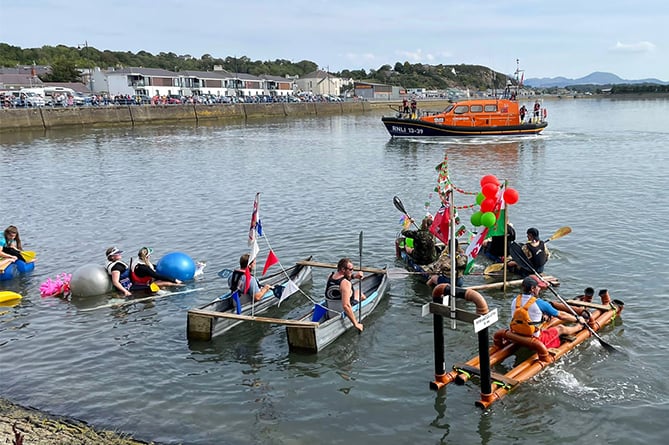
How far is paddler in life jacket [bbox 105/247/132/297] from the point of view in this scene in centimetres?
1380

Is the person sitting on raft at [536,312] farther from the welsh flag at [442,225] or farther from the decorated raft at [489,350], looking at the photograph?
the welsh flag at [442,225]

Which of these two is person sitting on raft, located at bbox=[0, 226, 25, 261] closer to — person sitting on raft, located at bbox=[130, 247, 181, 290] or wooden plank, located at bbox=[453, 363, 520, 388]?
person sitting on raft, located at bbox=[130, 247, 181, 290]

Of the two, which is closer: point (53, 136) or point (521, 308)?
point (521, 308)

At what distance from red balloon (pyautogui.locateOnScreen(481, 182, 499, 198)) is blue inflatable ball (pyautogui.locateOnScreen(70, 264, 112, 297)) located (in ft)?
29.6

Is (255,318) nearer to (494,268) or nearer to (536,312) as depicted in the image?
(536,312)

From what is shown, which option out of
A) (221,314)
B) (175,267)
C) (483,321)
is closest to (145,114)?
(175,267)

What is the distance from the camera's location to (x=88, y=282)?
1369 cm

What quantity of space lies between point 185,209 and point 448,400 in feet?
53.7

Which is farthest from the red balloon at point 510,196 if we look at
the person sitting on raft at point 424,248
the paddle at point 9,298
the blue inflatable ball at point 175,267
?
the paddle at point 9,298

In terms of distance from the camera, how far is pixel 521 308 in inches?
379

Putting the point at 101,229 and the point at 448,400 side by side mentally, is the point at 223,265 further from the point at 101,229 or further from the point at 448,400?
the point at 448,400

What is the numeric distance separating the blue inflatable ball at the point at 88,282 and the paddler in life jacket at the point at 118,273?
220 mm

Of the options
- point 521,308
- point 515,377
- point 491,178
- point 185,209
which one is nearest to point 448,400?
point 515,377

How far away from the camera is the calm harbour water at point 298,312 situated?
8609 millimetres
